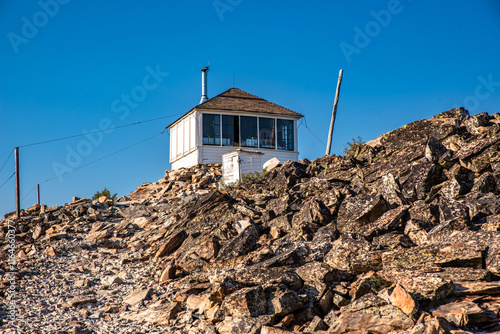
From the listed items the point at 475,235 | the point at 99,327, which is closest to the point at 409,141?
the point at 475,235

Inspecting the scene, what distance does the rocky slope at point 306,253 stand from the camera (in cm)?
796

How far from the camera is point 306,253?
34.1 ft

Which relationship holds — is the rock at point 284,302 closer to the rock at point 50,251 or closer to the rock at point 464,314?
the rock at point 464,314

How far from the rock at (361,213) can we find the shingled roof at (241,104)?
56.1 feet

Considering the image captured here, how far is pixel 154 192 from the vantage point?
2477 centimetres

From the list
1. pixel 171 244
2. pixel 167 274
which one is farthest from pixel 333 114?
pixel 167 274

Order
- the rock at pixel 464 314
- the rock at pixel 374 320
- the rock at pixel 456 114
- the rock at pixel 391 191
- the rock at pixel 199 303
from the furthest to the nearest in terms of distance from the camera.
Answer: the rock at pixel 456 114, the rock at pixel 391 191, the rock at pixel 199 303, the rock at pixel 374 320, the rock at pixel 464 314

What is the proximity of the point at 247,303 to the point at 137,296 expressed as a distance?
4.03m

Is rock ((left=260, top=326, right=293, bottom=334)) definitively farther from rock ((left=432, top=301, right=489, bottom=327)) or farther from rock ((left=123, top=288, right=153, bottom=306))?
rock ((left=123, top=288, right=153, bottom=306))

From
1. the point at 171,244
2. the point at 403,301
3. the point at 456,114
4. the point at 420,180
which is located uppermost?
the point at 456,114

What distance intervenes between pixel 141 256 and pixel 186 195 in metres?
7.14

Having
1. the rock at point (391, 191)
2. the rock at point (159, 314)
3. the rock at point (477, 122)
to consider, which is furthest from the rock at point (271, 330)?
the rock at point (477, 122)

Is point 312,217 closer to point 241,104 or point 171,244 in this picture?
point 171,244

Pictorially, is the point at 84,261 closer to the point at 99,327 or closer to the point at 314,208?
the point at 99,327
